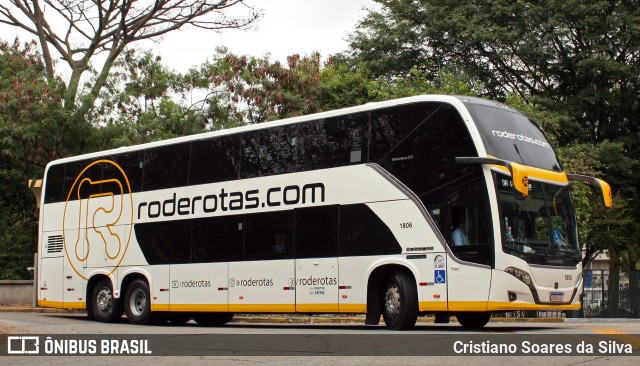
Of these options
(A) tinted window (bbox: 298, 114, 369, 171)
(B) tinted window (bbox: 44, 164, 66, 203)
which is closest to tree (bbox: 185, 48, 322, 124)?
(B) tinted window (bbox: 44, 164, 66, 203)

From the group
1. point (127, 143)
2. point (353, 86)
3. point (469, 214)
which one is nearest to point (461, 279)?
point (469, 214)

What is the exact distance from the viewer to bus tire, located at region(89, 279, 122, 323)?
20953mm

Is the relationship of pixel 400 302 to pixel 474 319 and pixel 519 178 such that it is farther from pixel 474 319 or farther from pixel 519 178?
pixel 519 178

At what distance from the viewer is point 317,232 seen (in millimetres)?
17141

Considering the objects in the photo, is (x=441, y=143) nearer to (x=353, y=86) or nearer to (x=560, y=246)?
(x=560, y=246)

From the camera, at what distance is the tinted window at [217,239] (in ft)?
61.1

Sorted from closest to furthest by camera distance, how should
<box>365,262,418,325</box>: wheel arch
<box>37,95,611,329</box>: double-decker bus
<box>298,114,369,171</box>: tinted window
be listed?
<box>37,95,611,329</box>: double-decker bus
<box>365,262,418,325</box>: wheel arch
<box>298,114,369,171</box>: tinted window

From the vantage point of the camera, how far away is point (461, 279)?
48.8 ft

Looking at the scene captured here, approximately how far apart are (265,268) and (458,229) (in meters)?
4.58

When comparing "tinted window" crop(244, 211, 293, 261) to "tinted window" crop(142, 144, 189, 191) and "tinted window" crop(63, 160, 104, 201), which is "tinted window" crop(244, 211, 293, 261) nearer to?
"tinted window" crop(142, 144, 189, 191)

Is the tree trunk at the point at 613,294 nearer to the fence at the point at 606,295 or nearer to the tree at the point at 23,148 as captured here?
the fence at the point at 606,295

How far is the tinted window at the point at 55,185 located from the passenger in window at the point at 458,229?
37.7 ft

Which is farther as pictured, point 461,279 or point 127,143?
point 127,143

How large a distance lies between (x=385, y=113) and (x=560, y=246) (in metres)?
3.91
